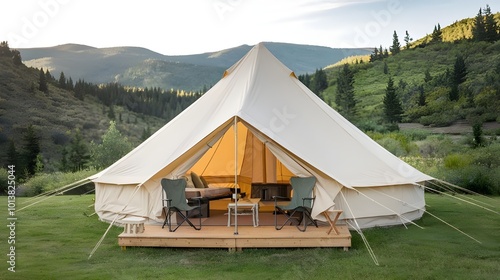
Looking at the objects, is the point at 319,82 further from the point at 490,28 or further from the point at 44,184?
the point at 44,184

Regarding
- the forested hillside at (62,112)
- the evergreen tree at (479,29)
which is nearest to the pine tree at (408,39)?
the evergreen tree at (479,29)

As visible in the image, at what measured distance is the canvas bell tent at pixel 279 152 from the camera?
830cm

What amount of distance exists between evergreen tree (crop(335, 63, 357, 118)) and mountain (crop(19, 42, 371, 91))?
906 cm

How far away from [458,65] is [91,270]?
25.4 meters

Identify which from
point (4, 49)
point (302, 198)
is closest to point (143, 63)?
point (4, 49)

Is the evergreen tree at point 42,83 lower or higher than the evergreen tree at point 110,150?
higher

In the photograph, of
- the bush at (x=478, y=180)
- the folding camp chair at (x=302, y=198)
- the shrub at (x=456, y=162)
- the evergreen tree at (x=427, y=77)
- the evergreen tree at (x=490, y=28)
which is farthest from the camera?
the evergreen tree at (x=490, y=28)

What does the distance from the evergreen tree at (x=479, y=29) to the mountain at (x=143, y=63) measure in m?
12.8

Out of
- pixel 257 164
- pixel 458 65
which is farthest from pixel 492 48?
pixel 257 164

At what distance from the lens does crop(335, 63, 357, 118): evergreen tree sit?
30297mm

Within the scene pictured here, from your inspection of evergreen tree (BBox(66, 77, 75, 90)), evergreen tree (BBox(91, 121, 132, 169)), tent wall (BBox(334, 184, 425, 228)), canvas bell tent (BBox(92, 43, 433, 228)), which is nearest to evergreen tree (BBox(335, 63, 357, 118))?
evergreen tree (BBox(91, 121, 132, 169))

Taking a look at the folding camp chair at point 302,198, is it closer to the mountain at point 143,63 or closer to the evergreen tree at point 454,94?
the evergreen tree at point 454,94

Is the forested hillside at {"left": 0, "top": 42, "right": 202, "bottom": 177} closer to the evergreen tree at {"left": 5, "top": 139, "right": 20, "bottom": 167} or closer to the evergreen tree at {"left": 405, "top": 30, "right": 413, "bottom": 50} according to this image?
the evergreen tree at {"left": 5, "top": 139, "right": 20, "bottom": 167}

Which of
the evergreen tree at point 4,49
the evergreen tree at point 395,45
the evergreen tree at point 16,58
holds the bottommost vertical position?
the evergreen tree at point 395,45
